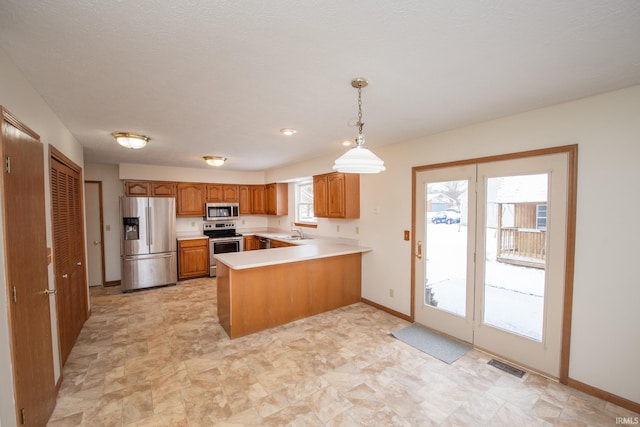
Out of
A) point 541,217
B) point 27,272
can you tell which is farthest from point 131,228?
point 541,217

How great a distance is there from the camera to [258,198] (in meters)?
6.86

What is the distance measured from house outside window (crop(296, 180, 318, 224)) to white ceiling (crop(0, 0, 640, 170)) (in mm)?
3331

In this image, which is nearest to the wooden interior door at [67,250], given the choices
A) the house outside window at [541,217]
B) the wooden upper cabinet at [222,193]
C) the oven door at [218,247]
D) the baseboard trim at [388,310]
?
the oven door at [218,247]

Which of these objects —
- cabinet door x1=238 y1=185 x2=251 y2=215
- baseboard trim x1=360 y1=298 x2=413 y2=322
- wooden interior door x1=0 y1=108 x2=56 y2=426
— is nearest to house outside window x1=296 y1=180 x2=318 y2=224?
cabinet door x1=238 y1=185 x2=251 y2=215

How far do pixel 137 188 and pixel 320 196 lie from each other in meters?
3.76

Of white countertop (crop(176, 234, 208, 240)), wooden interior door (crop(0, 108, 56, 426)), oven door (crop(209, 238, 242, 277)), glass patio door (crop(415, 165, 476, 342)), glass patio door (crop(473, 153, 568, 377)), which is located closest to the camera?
wooden interior door (crop(0, 108, 56, 426))

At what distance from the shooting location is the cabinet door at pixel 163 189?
5593mm

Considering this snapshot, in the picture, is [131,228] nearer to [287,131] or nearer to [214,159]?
[214,159]

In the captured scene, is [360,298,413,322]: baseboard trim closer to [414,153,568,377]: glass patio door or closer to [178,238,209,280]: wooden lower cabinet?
[414,153,568,377]: glass patio door

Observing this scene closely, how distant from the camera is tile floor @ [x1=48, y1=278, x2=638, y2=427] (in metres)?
2.00

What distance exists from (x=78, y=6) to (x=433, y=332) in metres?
4.09

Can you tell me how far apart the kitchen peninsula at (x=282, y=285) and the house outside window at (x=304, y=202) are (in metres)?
1.89

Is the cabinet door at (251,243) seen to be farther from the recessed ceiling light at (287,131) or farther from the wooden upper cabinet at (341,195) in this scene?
the recessed ceiling light at (287,131)

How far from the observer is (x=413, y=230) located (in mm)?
3590
